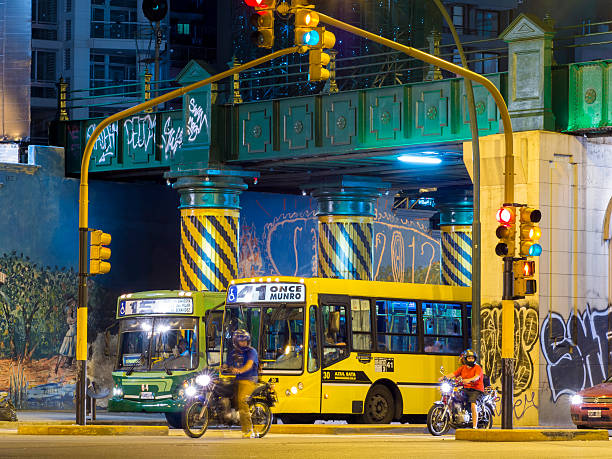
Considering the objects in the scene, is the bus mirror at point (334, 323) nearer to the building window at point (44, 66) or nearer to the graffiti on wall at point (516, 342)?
the graffiti on wall at point (516, 342)

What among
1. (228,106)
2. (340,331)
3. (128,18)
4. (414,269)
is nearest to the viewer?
(340,331)

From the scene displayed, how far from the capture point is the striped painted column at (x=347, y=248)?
42438 mm

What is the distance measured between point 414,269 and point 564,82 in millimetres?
19914

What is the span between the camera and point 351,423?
3052 centimetres

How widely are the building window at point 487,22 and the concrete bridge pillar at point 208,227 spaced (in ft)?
130

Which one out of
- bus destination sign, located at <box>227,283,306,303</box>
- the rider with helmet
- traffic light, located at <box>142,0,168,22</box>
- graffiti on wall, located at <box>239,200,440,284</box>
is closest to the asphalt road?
the rider with helmet

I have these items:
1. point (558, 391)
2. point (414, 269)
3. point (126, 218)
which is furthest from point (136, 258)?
point (558, 391)

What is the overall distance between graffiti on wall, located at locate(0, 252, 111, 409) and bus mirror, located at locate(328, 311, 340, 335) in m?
12.6

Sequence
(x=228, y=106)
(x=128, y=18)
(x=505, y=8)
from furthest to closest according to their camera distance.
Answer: (x=128, y=18) < (x=505, y=8) < (x=228, y=106)

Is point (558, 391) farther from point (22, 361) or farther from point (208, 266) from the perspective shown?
point (22, 361)

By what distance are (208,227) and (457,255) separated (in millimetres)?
10704

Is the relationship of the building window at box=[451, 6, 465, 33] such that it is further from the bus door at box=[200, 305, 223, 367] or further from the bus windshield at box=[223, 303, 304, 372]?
the bus windshield at box=[223, 303, 304, 372]

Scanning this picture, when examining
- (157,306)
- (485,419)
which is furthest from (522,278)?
(157,306)

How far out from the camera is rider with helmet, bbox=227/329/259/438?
77.2ft
